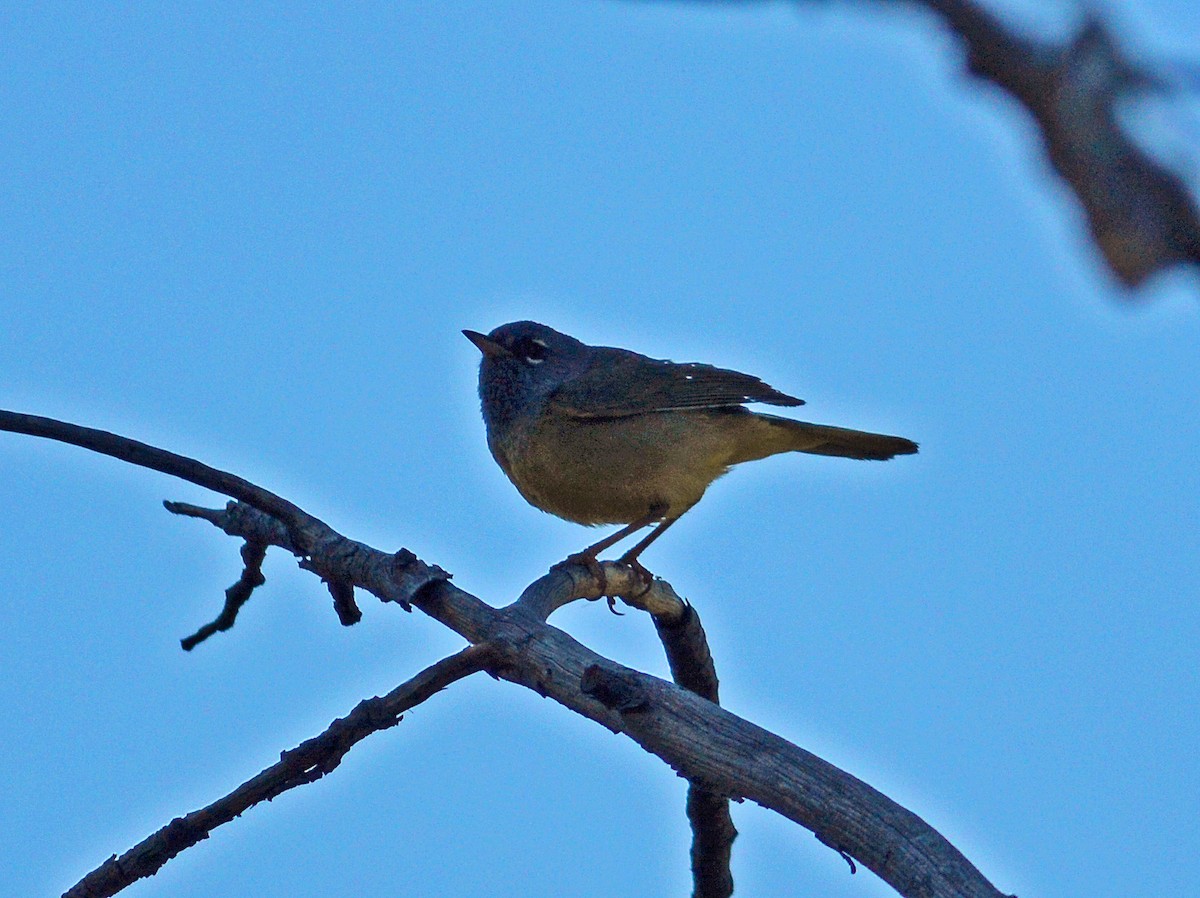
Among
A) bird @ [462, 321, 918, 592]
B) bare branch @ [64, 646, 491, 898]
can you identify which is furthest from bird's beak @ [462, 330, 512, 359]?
bare branch @ [64, 646, 491, 898]

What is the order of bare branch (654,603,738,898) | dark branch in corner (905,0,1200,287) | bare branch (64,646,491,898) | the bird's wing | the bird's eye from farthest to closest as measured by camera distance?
1. the bird's eye
2. the bird's wing
3. bare branch (654,603,738,898)
4. bare branch (64,646,491,898)
5. dark branch in corner (905,0,1200,287)

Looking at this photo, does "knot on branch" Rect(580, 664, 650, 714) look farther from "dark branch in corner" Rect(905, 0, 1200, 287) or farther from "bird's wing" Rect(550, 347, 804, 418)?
"bird's wing" Rect(550, 347, 804, 418)

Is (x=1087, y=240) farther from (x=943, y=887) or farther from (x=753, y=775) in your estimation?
(x=753, y=775)

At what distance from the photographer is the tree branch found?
10.6 feet

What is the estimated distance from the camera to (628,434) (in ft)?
25.9

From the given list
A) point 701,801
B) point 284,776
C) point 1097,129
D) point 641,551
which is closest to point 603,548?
point 641,551

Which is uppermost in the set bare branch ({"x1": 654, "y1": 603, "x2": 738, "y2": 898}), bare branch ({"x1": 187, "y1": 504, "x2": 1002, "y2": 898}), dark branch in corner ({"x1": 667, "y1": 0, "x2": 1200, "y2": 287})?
bare branch ({"x1": 654, "y1": 603, "x2": 738, "y2": 898})

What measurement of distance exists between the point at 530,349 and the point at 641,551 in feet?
6.63

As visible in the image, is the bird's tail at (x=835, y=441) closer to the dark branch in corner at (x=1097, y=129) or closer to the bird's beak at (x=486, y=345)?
→ the bird's beak at (x=486, y=345)

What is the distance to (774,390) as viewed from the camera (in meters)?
8.23

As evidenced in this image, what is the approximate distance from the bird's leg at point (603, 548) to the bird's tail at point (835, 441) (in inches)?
38.1

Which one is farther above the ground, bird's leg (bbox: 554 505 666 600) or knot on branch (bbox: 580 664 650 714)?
bird's leg (bbox: 554 505 666 600)

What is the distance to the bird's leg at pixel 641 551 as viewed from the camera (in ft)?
21.5

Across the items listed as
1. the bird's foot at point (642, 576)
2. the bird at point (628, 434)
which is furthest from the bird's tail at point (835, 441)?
the bird's foot at point (642, 576)
